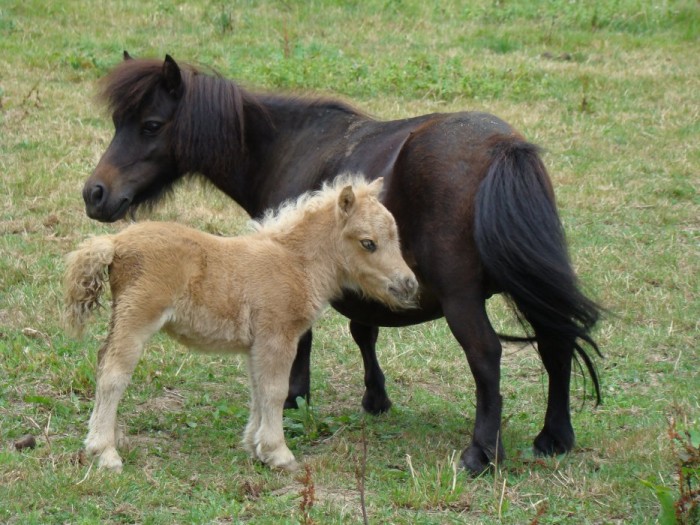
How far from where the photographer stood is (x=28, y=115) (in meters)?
10.7

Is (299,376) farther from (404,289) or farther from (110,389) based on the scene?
(110,389)

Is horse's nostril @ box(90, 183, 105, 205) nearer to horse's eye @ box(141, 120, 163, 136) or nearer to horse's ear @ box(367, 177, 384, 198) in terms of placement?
horse's eye @ box(141, 120, 163, 136)

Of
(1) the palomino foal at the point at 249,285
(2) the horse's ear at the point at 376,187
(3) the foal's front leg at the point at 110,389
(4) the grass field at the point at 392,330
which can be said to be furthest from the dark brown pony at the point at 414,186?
(3) the foal's front leg at the point at 110,389

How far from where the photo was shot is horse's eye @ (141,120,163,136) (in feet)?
19.6

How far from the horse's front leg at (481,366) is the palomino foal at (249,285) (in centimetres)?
25

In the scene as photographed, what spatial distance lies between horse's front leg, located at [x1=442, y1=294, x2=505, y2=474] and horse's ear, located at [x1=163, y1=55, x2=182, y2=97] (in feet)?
7.28

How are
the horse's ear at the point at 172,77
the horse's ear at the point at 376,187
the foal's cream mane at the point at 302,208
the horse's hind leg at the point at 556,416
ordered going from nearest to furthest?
the horse's ear at the point at 376,187
the foal's cream mane at the point at 302,208
the horse's hind leg at the point at 556,416
the horse's ear at the point at 172,77

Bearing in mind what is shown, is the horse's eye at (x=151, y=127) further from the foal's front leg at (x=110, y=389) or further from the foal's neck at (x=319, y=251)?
the foal's front leg at (x=110, y=389)

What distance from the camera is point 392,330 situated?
730 cm

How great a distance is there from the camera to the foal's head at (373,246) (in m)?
4.77

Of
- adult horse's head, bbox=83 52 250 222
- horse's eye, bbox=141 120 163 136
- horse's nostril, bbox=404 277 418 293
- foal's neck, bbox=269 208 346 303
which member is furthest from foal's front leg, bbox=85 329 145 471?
horse's eye, bbox=141 120 163 136

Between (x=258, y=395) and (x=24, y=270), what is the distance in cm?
338

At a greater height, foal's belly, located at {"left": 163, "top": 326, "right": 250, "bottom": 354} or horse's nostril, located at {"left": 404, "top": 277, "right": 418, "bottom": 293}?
horse's nostril, located at {"left": 404, "top": 277, "right": 418, "bottom": 293}

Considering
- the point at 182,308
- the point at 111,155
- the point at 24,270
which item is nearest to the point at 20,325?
the point at 24,270
